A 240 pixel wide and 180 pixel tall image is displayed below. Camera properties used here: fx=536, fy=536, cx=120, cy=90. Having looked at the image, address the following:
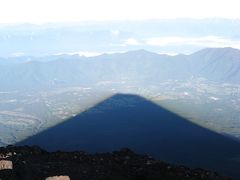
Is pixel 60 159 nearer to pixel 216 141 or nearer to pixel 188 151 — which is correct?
pixel 188 151

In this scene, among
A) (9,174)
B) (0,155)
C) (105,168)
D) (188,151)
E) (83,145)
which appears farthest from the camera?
(83,145)

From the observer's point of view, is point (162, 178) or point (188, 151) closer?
point (162, 178)

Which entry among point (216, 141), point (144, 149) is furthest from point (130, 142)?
point (216, 141)

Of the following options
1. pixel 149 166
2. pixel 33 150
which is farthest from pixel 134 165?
pixel 33 150

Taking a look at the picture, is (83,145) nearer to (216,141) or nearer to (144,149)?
(144,149)

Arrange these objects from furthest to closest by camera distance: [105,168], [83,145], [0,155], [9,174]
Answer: [83,145] < [0,155] < [105,168] < [9,174]

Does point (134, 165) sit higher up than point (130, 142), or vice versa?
point (134, 165)
